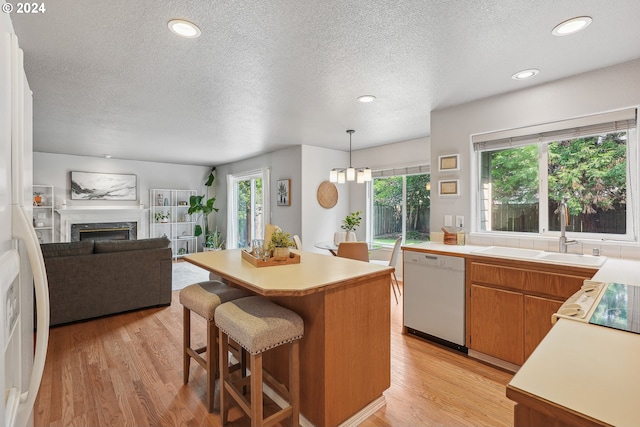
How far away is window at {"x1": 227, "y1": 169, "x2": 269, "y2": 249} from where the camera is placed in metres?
6.76

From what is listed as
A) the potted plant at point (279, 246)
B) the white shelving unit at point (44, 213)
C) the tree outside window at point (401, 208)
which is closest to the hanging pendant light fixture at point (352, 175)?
the tree outside window at point (401, 208)

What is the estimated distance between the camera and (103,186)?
6668 millimetres

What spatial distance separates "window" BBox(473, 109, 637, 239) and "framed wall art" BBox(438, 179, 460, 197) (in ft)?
0.75

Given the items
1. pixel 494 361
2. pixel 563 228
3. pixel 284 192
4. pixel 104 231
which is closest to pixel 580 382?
pixel 494 361

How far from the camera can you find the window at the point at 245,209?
6.76 meters

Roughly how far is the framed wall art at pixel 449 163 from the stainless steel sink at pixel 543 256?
869 millimetres

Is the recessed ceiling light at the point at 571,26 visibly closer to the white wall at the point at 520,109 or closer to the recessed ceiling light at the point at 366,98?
the white wall at the point at 520,109

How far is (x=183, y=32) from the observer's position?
188cm

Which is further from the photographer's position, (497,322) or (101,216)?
(101,216)

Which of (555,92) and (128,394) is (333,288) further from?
(555,92)

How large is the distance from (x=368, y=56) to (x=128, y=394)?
9.34 feet

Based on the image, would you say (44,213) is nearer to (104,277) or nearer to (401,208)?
(104,277)

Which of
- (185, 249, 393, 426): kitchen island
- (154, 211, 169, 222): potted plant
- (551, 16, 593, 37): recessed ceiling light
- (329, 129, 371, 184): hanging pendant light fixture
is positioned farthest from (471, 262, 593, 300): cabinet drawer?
(154, 211, 169, 222): potted plant

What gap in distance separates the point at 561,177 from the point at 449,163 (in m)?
0.94
